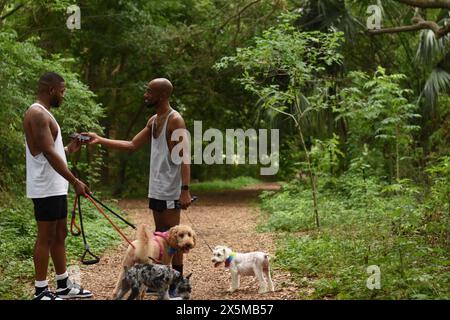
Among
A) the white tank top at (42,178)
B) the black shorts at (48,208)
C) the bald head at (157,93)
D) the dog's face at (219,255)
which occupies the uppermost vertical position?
the bald head at (157,93)

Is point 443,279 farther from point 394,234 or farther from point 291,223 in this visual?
point 291,223

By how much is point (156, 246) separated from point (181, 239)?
0.24m

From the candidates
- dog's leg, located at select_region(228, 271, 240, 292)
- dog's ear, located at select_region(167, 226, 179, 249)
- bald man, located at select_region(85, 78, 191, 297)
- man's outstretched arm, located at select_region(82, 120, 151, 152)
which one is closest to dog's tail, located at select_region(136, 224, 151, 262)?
dog's ear, located at select_region(167, 226, 179, 249)

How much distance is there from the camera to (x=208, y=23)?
19297 mm

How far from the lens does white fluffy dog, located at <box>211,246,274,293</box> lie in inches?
236

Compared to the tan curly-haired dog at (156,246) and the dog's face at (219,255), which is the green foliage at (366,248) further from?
the tan curly-haired dog at (156,246)

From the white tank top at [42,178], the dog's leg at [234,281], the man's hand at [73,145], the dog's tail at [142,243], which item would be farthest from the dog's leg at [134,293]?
the man's hand at [73,145]

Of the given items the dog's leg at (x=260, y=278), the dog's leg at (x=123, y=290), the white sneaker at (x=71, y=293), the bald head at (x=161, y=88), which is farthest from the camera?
the dog's leg at (x=260, y=278)

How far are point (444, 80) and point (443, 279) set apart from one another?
10009mm

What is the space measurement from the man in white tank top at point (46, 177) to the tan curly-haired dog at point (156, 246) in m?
0.68

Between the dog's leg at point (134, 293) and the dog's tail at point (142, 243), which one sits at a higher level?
the dog's tail at point (142, 243)

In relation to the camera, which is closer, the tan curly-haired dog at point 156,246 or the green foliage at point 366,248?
the tan curly-haired dog at point 156,246

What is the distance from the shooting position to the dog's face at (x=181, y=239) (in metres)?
5.15
